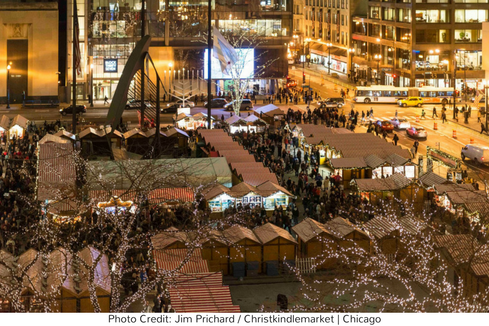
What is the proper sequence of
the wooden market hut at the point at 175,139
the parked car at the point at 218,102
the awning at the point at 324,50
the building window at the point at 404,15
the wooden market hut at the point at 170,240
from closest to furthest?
the wooden market hut at the point at 170,240
the wooden market hut at the point at 175,139
the parked car at the point at 218,102
the building window at the point at 404,15
the awning at the point at 324,50

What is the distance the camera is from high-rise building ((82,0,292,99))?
3457 inches

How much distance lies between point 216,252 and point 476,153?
27148 millimetres

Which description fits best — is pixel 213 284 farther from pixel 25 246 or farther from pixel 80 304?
pixel 25 246

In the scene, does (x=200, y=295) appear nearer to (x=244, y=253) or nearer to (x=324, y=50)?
(x=244, y=253)

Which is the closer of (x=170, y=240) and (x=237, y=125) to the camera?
(x=170, y=240)

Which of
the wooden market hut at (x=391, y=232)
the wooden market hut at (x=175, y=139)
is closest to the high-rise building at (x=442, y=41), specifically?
the wooden market hut at (x=175, y=139)

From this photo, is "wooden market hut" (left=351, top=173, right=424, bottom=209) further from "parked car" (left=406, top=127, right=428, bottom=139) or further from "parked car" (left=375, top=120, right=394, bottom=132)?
"parked car" (left=375, top=120, right=394, bottom=132)

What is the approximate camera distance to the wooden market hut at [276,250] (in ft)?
104

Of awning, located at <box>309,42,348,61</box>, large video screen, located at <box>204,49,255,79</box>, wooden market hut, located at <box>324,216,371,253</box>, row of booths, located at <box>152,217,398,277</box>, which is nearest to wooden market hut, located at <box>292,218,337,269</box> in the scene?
row of booths, located at <box>152,217,398,277</box>

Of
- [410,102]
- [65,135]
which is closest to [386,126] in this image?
[410,102]

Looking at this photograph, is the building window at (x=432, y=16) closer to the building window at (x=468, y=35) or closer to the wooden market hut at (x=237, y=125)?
the building window at (x=468, y=35)

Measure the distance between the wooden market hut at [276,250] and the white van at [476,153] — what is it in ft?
79.6

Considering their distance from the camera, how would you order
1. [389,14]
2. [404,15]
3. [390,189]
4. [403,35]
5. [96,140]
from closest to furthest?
[390,189], [96,140], [404,15], [403,35], [389,14]

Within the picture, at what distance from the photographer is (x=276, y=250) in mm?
32031
